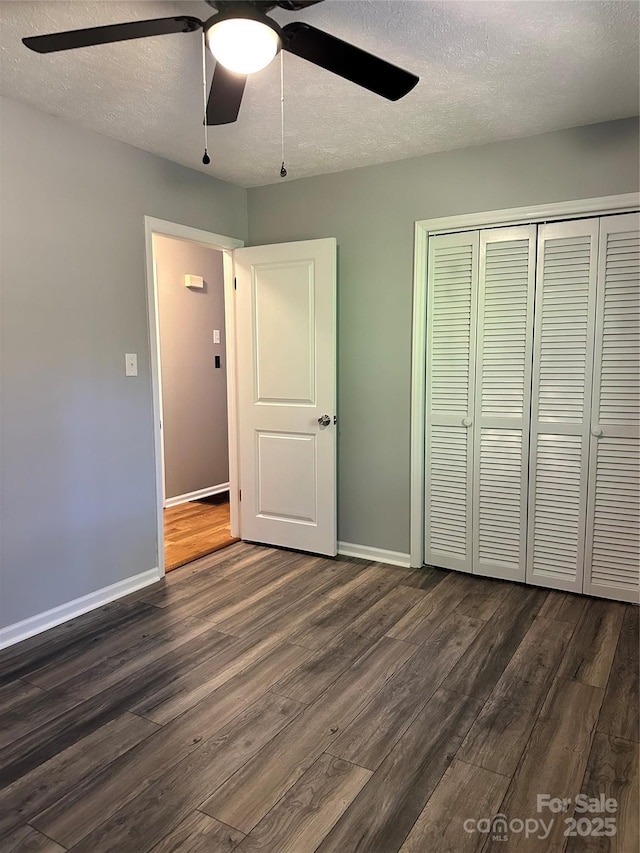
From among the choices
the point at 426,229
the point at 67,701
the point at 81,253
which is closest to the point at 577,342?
the point at 426,229

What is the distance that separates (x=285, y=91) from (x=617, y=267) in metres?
1.80

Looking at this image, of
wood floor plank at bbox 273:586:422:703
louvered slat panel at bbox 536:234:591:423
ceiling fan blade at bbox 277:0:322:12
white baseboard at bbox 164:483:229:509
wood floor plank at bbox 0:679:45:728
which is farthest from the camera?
white baseboard at bbox 164:483:229:509

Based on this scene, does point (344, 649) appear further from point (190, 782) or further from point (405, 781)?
point (190, 782)

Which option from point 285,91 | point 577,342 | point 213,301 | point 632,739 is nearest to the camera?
point 632,739

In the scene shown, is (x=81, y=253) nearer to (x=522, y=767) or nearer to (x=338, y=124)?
(x=338, y=124)

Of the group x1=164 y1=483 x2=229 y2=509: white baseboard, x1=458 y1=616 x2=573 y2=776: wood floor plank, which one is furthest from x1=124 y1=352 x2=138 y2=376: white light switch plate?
x1=458 y1=616 x2=573 y2=776: wood floor plank

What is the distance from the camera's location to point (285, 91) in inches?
93.9

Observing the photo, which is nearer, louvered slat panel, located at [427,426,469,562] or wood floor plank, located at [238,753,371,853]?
wood floor plank, located at [238,753,371,853]

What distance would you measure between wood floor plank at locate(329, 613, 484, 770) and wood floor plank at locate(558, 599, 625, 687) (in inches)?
17.1

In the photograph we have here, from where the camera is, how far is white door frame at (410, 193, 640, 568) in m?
2.87

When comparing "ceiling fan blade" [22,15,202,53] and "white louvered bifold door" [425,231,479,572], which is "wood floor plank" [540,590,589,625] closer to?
"white louvered bifold door" [425,231,479,572]

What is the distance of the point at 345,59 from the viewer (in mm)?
1681

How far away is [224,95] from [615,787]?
2.59m

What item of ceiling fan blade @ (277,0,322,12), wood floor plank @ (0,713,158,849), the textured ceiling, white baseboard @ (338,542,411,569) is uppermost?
the textured ceiling
